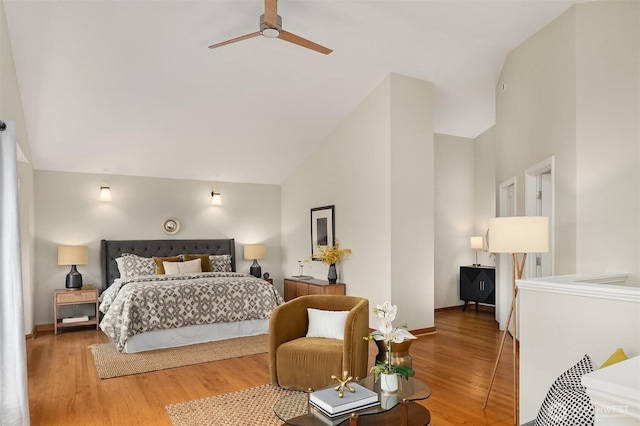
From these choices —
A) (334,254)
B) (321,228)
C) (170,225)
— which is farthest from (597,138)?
(170,225)

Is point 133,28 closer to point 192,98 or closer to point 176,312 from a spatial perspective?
point 192,98

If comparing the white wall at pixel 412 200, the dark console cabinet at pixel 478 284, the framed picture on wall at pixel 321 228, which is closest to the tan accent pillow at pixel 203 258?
the framed picture on wall at pixel 321 228

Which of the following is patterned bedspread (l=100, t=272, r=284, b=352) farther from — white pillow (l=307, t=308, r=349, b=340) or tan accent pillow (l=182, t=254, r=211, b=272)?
white pillow (l=307, t=308, r=349, b=340)

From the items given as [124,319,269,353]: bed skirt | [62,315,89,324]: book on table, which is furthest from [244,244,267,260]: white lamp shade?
[62,315,89,324]: book on table

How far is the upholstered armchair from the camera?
3.40 metres

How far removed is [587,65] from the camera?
3.60 metres

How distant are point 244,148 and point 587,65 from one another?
4495 mm

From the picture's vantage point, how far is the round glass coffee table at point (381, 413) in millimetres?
2174

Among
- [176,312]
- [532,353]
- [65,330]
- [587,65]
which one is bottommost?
[65,330]

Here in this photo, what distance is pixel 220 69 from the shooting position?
4.66 metres

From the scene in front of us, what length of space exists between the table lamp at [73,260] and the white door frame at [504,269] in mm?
5757

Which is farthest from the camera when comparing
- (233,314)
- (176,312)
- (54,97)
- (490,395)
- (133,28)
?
(233,314)

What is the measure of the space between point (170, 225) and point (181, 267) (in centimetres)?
107

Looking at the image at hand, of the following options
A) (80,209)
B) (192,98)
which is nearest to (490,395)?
(192,98)
